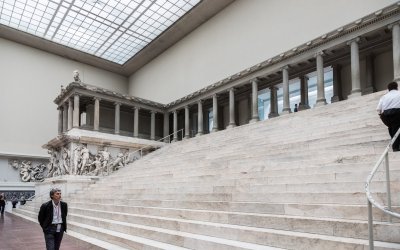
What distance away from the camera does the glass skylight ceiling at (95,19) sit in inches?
1053

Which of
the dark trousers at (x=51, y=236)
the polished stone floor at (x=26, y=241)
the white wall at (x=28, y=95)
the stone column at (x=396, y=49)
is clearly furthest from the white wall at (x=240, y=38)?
the dark trousers at (x=51, y=236)

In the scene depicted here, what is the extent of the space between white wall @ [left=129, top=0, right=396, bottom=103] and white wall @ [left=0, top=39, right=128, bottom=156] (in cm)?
918

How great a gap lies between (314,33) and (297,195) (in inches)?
691

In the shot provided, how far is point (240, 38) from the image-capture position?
84.9 feet

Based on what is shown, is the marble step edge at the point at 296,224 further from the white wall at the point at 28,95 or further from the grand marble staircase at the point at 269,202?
the white wall at the point at 28,95

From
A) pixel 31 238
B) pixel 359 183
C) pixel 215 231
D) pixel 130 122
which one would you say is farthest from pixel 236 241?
pixel 130 122

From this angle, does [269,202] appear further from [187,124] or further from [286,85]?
[187,124]

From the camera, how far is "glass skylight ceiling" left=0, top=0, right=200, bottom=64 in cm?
2675

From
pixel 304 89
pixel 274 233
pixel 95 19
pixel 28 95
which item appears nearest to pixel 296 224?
pixel 274 233

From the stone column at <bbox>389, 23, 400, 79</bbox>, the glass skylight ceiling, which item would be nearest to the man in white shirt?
the stone column at <bbox>389, 23, 400, 79</bbox>

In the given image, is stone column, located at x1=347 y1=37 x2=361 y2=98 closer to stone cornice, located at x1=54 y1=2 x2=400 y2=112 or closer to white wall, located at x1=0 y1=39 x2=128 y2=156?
stone cornice, located at x1=54 y1=2 x2=400 y2=112

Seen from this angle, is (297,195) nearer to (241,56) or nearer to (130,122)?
A: (241,56)

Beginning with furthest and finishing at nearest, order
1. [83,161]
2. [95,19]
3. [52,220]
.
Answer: [95,19] < [83,161] < [52,220]

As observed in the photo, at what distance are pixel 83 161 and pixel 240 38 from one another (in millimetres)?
14428
